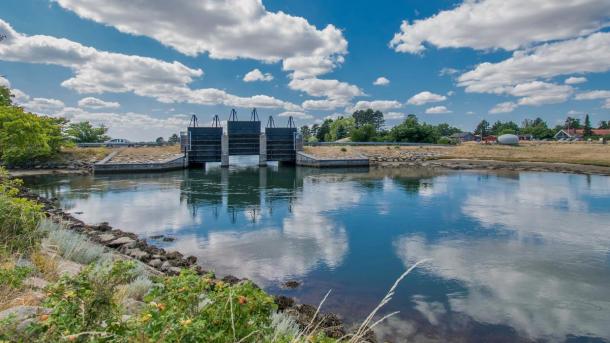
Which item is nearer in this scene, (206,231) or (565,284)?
(565,284)

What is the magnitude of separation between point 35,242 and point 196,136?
4954 centimetres

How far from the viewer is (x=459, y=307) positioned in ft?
32.0

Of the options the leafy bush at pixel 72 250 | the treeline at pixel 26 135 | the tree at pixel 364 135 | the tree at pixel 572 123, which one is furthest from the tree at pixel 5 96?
the tree at pixel 572 123

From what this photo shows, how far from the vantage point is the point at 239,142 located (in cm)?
5800

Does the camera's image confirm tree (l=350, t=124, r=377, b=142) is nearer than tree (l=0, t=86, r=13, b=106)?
No

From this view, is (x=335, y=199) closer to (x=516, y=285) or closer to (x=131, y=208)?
(x=131, y=208)

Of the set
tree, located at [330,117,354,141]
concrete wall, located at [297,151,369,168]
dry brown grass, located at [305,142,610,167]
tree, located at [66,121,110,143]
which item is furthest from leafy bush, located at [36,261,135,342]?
tree, located at [330,117,354,141]

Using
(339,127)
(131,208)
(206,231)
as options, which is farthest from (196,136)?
(339,127)

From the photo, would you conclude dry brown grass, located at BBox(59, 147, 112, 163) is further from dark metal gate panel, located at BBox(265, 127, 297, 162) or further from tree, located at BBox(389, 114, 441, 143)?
tree, located at BBox(389, 114, 441, 143)

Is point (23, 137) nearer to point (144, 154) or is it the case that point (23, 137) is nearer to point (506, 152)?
point (144, 154)

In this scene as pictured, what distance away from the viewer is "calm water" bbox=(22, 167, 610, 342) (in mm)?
9453

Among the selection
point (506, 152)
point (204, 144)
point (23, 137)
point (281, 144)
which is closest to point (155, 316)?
point (23, 137)

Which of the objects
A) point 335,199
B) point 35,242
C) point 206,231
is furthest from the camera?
point 335,199

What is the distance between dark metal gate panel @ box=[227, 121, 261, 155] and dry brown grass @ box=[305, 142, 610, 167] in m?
9.93
